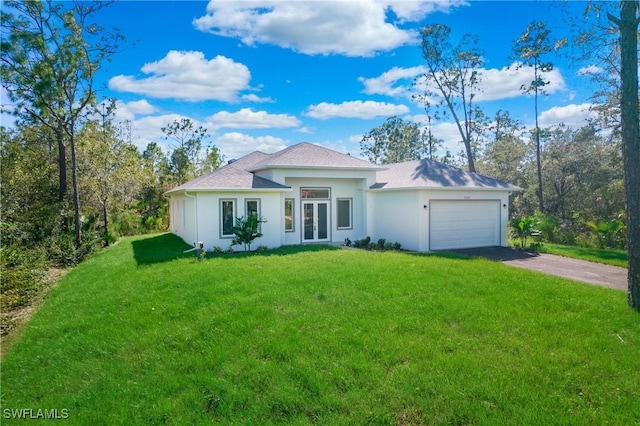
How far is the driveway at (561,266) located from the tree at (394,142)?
3158cm

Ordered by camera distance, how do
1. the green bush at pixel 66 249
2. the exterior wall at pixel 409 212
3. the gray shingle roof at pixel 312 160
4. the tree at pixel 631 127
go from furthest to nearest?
the gray shingle roof at pixel 312 160 → the exterior wall at pixel 409 212 → the green bush at pixel 66 249 → the tree at pixel 631 127

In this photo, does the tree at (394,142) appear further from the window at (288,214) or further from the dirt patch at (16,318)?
the dirt patch at (16,318)

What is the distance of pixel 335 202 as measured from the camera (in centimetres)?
1895

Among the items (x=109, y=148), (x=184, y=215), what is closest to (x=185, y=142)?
(x=109, y=148)

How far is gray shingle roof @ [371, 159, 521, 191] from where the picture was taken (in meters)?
17.1

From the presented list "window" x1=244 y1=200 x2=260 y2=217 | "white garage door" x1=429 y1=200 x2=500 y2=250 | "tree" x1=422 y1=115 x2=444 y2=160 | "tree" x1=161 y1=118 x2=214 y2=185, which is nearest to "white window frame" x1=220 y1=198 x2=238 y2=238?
"window" x1=244 y1=200 x2=260 y2=217

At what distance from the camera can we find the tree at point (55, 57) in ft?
53.4

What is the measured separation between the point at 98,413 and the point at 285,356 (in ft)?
8.60

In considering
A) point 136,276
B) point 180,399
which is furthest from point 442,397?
point 136,276

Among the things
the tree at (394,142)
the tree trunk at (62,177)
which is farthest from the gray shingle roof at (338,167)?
the tree at (394,142)

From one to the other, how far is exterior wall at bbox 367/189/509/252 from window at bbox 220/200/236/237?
6411mm

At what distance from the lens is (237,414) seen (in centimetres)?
523

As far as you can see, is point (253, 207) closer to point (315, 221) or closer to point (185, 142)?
point (315, 221)

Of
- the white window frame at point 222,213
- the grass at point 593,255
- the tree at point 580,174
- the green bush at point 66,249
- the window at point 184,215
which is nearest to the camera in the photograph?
the grass at point 593,255
